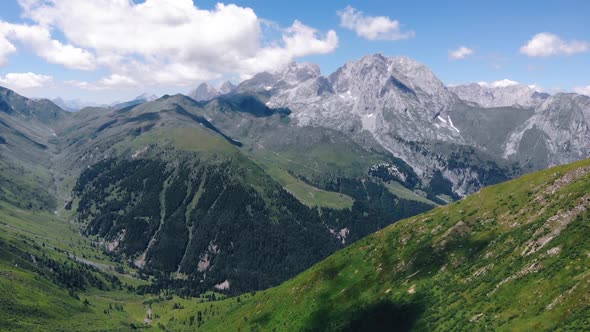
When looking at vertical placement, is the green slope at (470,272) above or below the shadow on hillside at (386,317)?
above

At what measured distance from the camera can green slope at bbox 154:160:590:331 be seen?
71.9m

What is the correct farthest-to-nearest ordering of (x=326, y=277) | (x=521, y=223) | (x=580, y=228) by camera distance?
1. (x=326, y=277)
2. (x=521, y=223)
3. (x=580, y=228)

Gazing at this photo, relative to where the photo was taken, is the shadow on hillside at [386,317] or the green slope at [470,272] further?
the shadow on hillside at [386,317]

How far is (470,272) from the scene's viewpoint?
314 ft

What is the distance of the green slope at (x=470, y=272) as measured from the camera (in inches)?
2832

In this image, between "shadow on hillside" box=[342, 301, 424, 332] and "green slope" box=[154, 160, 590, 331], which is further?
"shadow on hillside" box=[342, 301, 424, 332]

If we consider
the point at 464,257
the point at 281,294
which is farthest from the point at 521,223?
the point at 281,294

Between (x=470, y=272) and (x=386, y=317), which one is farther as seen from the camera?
(x=386, y=317)

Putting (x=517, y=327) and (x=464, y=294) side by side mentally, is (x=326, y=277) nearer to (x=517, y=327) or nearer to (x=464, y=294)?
(x=464, y=294)

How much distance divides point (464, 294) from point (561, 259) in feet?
64.1

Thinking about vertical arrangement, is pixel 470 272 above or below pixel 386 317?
above

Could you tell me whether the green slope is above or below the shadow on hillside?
above

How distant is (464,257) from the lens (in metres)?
103

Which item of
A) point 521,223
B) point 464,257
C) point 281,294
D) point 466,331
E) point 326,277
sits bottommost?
point 281,294
